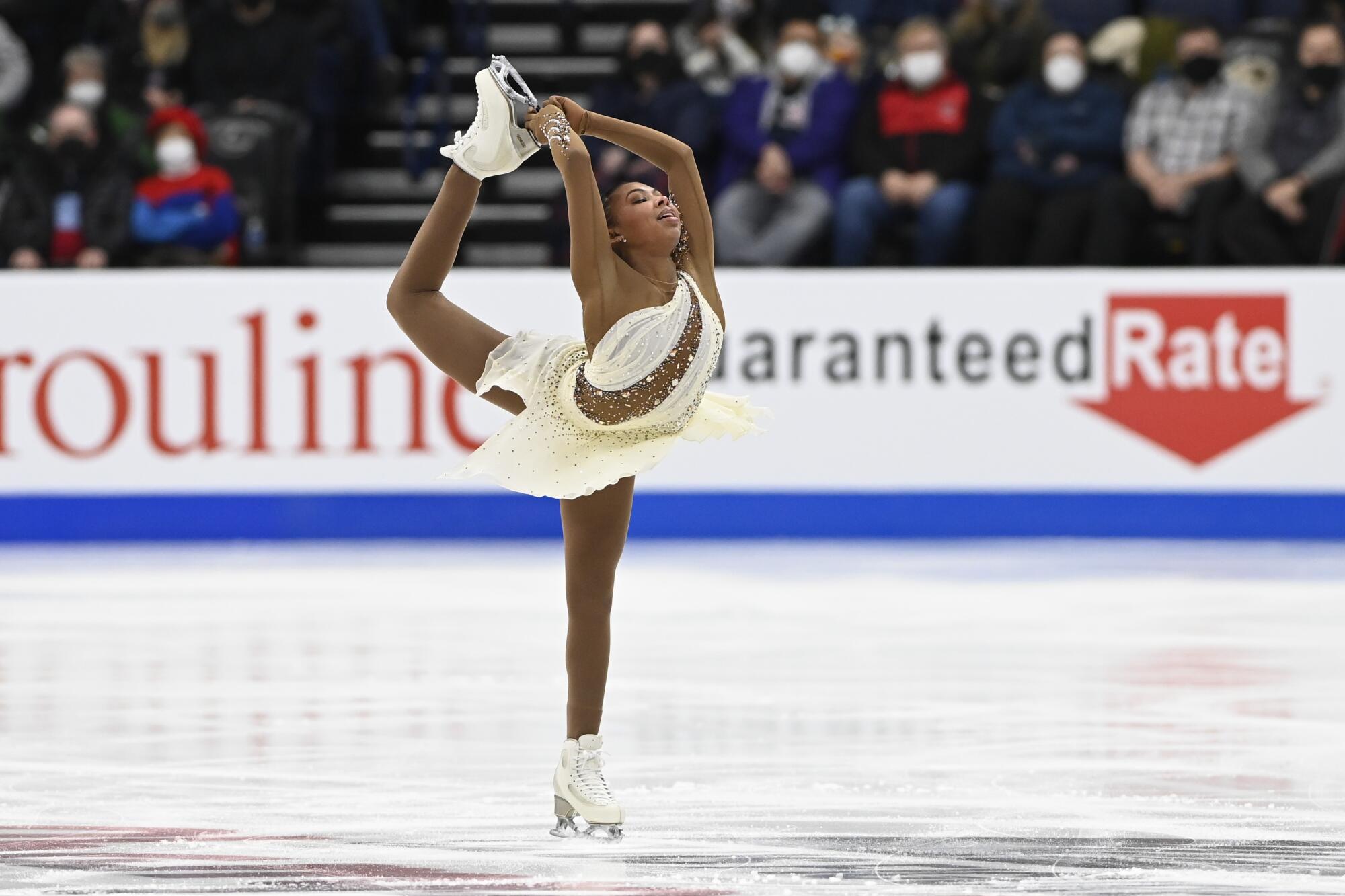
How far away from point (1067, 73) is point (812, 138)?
1191 millimetres

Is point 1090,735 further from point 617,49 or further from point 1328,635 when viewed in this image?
point 617,49

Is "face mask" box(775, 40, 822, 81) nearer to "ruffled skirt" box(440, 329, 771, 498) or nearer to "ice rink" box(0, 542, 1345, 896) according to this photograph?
"ice rink" box(0, 542, 1345, 896)

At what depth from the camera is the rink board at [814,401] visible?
872 centimetres

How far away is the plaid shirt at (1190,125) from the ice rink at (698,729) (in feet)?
7.49

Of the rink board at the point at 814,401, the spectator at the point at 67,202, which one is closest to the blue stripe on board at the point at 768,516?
the rink board at the point at 814,401

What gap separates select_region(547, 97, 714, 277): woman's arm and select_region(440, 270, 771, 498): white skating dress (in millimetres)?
75

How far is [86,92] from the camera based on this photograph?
34.9ft

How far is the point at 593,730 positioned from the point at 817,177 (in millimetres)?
6468

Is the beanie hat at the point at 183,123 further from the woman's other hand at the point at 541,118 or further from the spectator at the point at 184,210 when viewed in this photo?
the woman's other hand at the point at 541,118

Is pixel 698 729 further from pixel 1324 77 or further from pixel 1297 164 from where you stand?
pixel 1324 77

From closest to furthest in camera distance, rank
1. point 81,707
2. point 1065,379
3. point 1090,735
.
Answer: point 1090,735 → point 81,707 → point 1065,379

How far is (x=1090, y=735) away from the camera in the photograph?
457cm

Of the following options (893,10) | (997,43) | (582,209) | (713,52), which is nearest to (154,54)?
(713,52)

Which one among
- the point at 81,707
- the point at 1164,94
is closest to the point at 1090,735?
the point at 81,707
